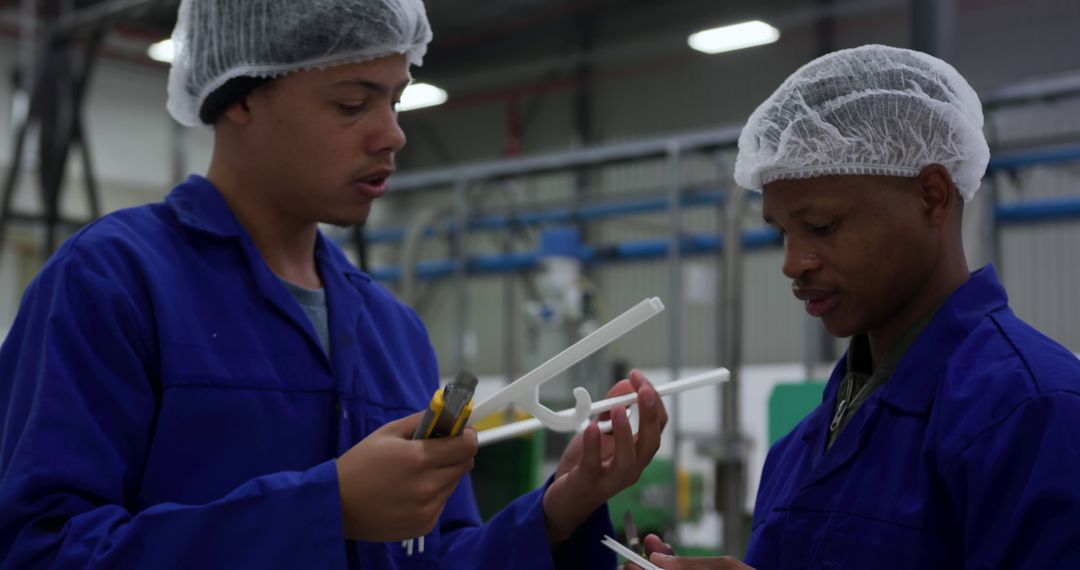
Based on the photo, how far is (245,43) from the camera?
1.21m

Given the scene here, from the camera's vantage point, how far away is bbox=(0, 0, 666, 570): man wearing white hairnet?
0.95m

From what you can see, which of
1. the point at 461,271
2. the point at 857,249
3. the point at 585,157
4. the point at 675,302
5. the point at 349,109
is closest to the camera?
the point at 857,249

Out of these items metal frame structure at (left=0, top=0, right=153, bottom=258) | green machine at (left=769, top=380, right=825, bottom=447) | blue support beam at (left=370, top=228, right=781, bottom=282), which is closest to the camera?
green machine at (left=769, top=380, right=825, bottom=447)

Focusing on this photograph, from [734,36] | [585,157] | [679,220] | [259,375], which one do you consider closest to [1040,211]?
[679,220]

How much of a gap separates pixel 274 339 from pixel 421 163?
942 centimetres

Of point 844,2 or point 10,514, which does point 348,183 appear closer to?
point 10,514

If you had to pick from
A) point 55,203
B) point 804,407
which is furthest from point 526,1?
point 804,407

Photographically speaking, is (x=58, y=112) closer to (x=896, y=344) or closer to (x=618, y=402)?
(x=618, y=402)

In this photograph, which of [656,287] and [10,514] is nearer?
[10,514]

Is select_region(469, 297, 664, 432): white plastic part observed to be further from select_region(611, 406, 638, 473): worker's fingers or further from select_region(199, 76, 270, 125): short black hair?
select_region(199, 76, 270, 125): short black hair

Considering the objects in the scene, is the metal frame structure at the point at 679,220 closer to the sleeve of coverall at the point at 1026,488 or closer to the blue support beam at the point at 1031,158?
the blue support beam at the point at 1031,158

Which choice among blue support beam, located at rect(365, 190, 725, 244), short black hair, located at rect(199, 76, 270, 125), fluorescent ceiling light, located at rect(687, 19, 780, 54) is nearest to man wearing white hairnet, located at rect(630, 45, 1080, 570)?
short black hair, located at rect(199, 76, 270, 125)

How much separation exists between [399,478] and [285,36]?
531mm

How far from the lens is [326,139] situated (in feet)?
3.89
